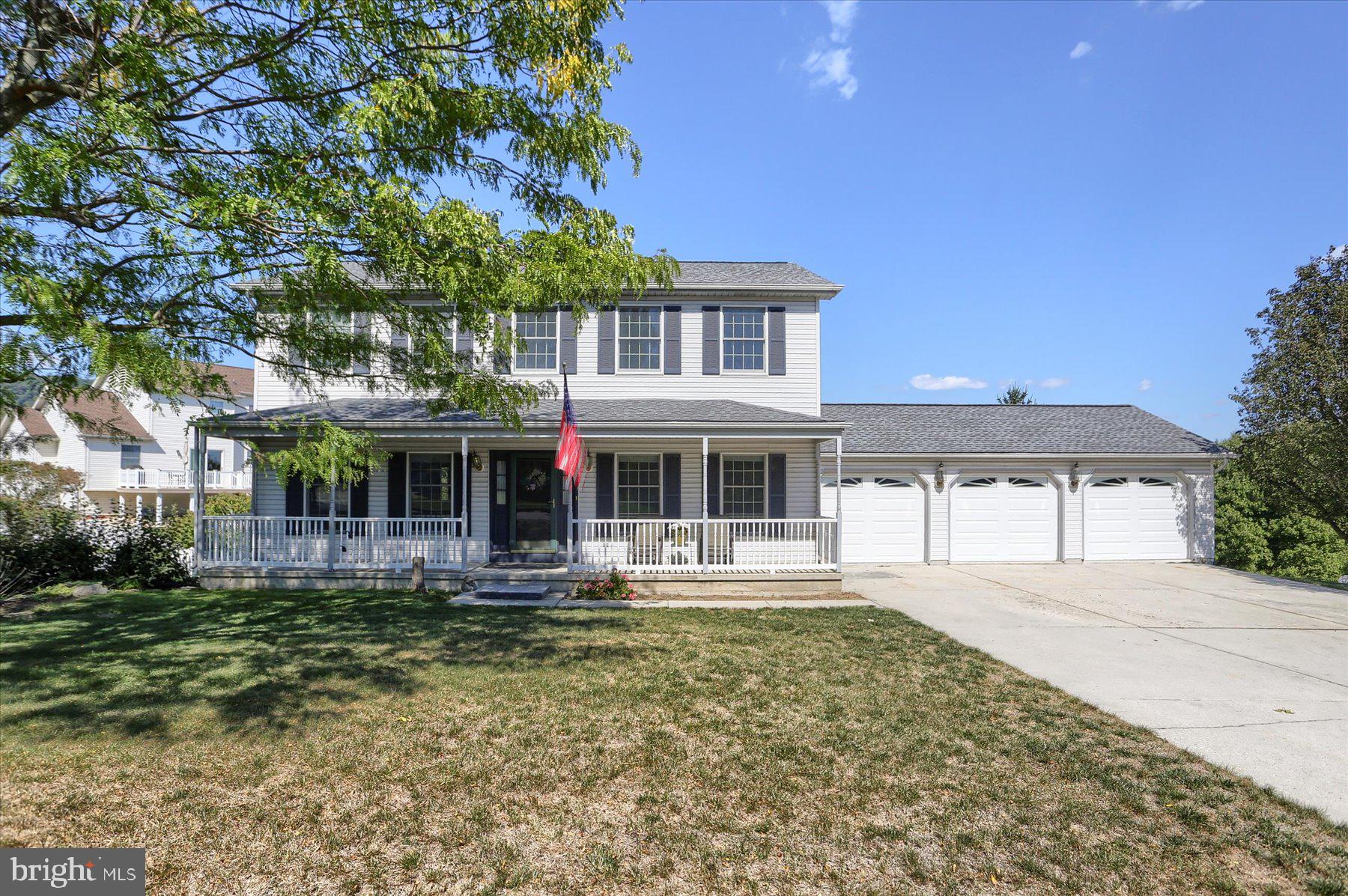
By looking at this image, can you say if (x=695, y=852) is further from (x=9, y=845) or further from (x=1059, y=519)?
(x=1059, y=519)

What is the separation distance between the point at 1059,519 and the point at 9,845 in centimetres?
1812

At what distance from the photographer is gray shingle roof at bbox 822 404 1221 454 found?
1536 cm

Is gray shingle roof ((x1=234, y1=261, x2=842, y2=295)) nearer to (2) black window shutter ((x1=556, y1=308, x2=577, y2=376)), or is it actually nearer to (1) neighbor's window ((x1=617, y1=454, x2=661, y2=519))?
(2) black window shutter ((x1=556, y1=308, x2=577, y2=376))

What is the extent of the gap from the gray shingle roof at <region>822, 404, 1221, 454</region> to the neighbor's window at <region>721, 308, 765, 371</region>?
3447 millimetres

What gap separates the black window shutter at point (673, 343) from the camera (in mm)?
13641

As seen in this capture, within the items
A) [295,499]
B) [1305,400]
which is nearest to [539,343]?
[295,499]

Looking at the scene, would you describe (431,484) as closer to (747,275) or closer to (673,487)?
(673,487)

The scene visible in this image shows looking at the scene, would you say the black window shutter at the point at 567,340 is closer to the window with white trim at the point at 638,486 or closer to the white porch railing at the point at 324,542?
the window with white trim at the point at 638,486

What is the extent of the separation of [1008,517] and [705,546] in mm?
8897

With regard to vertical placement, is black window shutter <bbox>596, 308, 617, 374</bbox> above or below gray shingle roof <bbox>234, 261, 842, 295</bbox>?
below

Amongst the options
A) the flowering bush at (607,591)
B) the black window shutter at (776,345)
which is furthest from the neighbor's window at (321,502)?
the black window shutter at (776,345)

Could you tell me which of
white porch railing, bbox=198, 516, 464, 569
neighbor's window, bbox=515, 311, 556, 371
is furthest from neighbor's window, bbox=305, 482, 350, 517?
neighbor's window, bbox=515, 311, 556, 371

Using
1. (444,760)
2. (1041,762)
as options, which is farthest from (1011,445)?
(444,760)

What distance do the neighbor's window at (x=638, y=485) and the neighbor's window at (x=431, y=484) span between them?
143 inches
